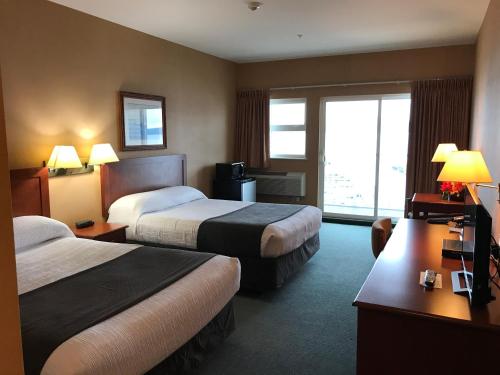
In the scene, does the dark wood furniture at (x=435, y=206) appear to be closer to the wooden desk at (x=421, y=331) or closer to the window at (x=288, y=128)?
the wooden desk at (x=421, y=331)

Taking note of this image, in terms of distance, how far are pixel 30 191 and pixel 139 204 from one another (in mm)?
1055

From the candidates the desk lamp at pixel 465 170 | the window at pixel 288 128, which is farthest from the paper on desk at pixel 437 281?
the window at pixel 288 128

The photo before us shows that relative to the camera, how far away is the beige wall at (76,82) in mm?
3357

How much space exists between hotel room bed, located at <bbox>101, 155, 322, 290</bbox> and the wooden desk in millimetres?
1741

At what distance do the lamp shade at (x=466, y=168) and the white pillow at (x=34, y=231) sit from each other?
115 inches

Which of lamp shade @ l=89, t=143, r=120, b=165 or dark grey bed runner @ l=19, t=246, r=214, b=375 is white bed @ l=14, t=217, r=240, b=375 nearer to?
dark grey bed runner @ l=19, t=246, r=214, b=375

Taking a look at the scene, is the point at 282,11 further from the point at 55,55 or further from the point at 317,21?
the point at 55,55

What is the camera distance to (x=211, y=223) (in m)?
3.75

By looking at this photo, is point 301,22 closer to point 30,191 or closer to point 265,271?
point 265,271

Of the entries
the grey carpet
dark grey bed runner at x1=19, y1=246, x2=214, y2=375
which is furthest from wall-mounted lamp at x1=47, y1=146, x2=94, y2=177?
the grey carpet

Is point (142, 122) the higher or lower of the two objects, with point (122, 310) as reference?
higher

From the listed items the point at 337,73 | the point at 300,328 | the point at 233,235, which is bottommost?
the point at 300,328

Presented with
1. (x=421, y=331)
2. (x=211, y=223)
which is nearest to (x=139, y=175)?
(x=211, y=223)

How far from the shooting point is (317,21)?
4320 millimetres
